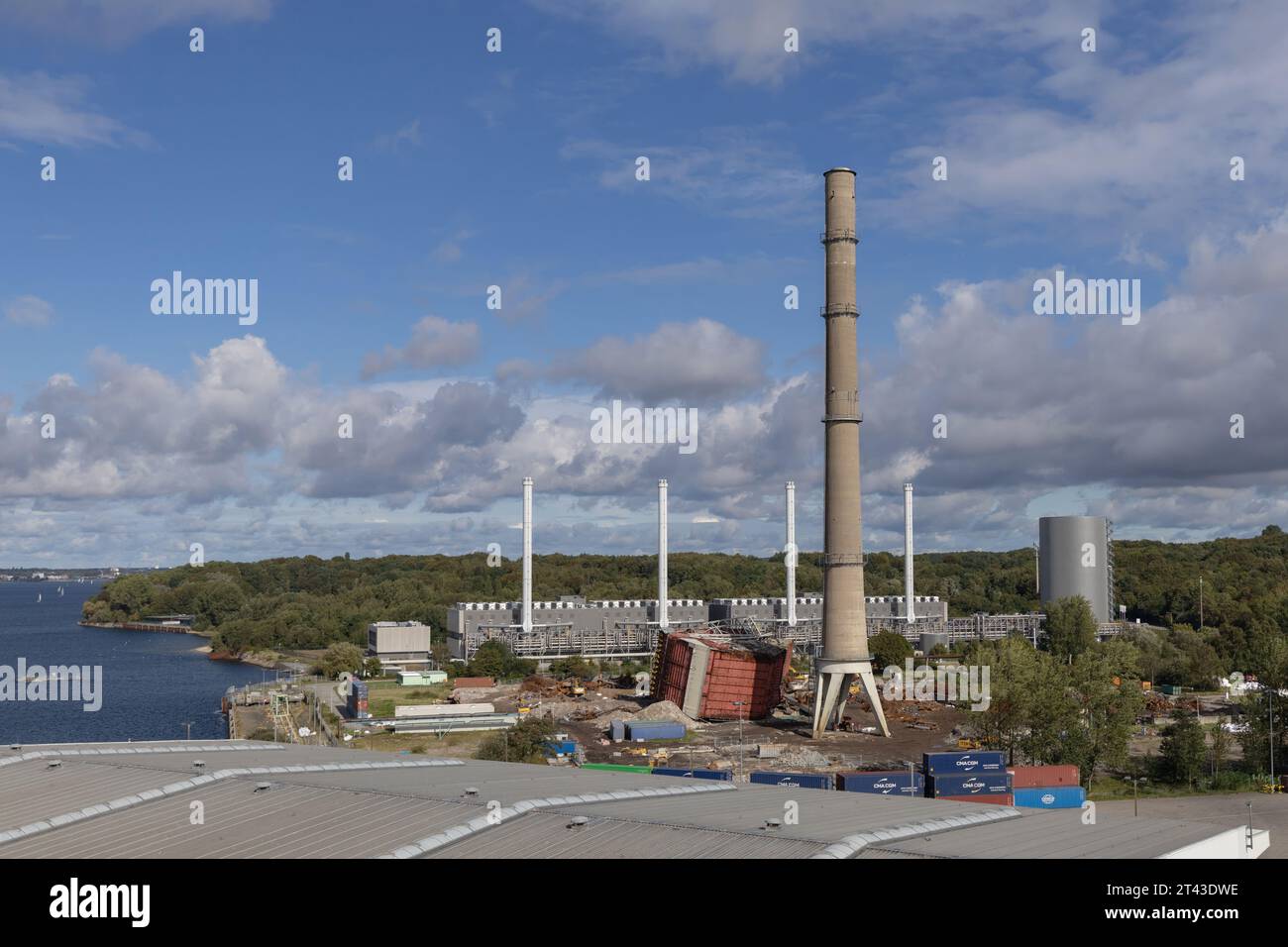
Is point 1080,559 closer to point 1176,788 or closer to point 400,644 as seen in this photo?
point 400,644

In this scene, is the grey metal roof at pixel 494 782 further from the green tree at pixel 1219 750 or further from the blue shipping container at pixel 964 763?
the green tree at pixel 1219 750

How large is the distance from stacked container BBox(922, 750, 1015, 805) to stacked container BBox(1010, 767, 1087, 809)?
51.2 inches

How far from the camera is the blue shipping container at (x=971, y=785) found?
145 ft

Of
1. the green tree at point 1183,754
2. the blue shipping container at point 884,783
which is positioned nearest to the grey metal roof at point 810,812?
the blue shipping container at point 884,783

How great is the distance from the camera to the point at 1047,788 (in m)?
46.7

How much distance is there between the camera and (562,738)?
62344mm

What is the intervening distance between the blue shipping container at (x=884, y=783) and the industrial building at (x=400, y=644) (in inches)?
2774

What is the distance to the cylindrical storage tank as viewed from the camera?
119312 millimetres

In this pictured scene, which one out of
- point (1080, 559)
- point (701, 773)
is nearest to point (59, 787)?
point (701, 773)

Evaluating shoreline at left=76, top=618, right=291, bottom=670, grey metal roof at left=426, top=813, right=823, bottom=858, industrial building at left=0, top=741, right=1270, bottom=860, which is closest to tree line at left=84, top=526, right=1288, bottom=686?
shoreline at left=76, top=618, right=291, bottom=670

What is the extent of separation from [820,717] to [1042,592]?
6967 centimetres
